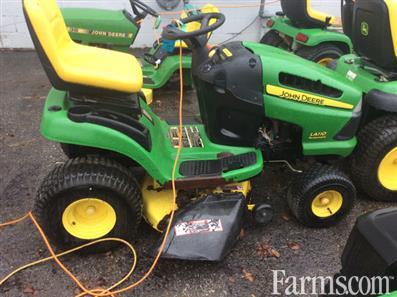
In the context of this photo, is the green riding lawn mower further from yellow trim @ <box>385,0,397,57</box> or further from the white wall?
the white wall

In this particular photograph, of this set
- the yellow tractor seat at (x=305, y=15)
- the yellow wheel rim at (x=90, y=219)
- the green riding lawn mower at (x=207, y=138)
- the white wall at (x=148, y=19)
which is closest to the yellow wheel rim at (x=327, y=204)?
the green riding lawn mower at (x=207, y=138)

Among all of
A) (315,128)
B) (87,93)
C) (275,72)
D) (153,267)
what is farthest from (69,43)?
(315,128)

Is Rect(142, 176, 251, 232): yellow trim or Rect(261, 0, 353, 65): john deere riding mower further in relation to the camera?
Rect(261, 0, 353, 65): john deere riding mower

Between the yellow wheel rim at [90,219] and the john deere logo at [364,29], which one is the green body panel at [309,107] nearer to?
the john deere logo at [364,29]

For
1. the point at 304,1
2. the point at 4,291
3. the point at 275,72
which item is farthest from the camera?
the point at 304,1

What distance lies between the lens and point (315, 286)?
2264mm

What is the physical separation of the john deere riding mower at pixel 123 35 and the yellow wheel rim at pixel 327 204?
2271 mm

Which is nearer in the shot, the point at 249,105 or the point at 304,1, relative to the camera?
the point at 249,105

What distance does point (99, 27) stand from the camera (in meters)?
4.38

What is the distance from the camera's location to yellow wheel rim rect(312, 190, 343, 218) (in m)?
2.58

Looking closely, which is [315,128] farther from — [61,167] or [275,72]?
[61,167]

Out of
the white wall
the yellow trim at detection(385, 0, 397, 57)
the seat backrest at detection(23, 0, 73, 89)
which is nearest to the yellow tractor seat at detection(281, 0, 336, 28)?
the white wall

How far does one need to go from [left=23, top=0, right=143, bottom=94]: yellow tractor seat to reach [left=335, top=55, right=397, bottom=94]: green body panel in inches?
60.8

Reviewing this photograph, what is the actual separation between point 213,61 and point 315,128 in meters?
0.74
